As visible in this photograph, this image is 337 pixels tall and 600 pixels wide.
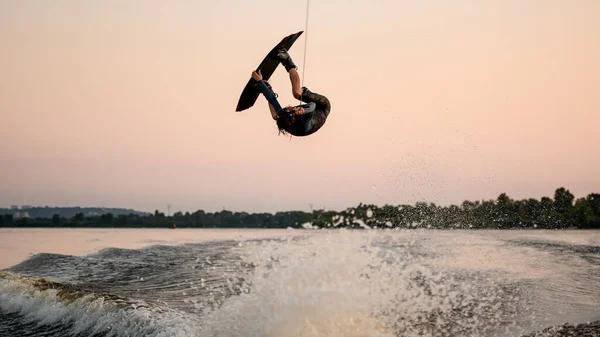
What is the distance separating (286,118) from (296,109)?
23 centimetres

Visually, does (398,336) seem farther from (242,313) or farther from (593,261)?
(593,261)

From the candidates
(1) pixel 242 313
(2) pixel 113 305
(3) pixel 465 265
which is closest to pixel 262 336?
(1) pixel 242 313

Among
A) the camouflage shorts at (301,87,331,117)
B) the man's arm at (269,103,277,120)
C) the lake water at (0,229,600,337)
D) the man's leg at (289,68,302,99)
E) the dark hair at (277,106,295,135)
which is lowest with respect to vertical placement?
the lake water at (0,229,600,337)

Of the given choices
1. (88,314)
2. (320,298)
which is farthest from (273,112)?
(88,314)

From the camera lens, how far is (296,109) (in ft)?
30.1

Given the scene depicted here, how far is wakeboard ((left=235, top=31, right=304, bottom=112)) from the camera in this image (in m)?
9.82

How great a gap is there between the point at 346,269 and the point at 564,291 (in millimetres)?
6754

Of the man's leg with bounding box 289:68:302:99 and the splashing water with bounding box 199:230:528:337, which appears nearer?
the man's leg with bounding box 289:68:302:99

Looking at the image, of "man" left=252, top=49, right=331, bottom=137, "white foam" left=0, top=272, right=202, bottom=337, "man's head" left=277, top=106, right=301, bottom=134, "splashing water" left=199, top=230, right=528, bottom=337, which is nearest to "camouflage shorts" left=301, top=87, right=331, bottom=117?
"man" left=252, top=49, right=331, bottom=137

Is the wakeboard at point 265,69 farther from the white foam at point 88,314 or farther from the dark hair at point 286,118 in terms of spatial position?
the white foam at point 88,314

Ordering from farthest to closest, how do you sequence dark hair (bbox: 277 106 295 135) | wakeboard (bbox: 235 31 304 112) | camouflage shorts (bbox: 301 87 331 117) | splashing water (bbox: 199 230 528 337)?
splashing water (bbox: 199 230 528 337)
wakeboard (bbox: 235 31 304 112)
camouflage shorts (bbox: 301 87 331 117)
dark hair (bbox: 277 106 295 135)

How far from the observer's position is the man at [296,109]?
9.21m

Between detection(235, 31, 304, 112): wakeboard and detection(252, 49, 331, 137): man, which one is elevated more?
detection(235, 31, 304, 112): wakeboard

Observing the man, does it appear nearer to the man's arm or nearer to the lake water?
the man's arm
